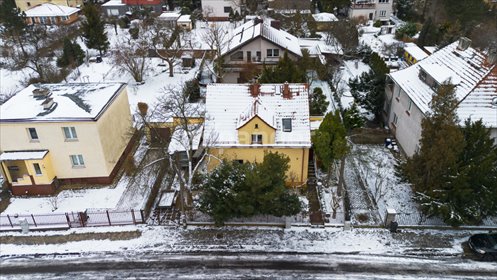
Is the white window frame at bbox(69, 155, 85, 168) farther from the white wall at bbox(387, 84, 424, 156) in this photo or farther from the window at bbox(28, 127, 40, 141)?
the white wall at bbox(387, 84, 424, 156)

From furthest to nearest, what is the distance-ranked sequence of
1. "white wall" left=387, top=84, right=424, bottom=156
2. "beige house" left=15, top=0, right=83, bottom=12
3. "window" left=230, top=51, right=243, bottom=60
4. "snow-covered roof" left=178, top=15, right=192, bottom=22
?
"beige house" left=15, top=0, right=83, bottom=12 → "snow-covered roof" left=178, top=15, right=192, bottom=22 → "window" left=230, top=51, right=243, bottom=60 → "white wall" left=387, top=84, right=424, bottom=156

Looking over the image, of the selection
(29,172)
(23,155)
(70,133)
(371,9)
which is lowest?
(29,172)

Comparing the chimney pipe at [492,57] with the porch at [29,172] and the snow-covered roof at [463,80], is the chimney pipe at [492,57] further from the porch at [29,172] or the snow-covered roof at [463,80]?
the porch at [29,172]

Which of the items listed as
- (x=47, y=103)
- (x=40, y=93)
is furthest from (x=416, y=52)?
(x=40, y=93)

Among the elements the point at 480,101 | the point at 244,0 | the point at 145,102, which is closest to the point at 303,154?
the point at 480,101

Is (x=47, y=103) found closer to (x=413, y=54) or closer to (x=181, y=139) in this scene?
(x=181, y=139)

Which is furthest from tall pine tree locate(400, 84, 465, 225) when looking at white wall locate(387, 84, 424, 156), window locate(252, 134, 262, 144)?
window locate(252, 134, 262, 144)
